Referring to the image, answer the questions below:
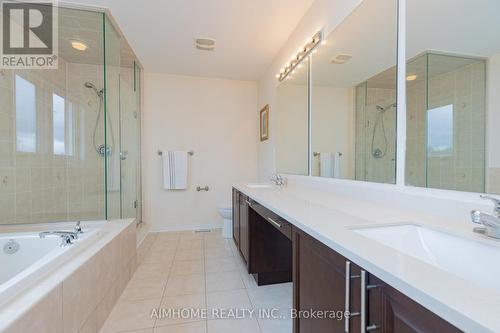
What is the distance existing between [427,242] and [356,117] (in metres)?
0.96

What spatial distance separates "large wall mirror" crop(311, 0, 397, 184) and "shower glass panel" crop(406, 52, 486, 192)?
0.13 metres

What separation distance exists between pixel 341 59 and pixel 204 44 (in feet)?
5.38

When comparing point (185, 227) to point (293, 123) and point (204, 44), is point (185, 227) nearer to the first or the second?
point (293, 123)

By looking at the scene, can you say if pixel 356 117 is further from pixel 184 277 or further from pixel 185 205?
pixel 185 205

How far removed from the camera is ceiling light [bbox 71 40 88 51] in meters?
2.38

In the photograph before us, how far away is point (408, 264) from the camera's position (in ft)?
1.79

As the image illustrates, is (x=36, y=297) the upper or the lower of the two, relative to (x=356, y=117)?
lower

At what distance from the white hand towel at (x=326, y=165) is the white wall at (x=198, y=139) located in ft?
6.25

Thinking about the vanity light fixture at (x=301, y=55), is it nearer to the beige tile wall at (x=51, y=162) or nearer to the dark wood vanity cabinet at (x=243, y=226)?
the dark wood vanity cabinet at (x=243, y=226)

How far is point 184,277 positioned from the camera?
2.05 m

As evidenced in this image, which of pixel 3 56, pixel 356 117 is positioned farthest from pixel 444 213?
pixel 3 56

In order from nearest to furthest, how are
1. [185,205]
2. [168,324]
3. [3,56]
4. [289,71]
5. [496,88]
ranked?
1. [496,88]
2. [168,324]
3. [3,56]
4. [289,71]
5. [185,205]

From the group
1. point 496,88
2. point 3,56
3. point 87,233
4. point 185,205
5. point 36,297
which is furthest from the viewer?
point 185,205

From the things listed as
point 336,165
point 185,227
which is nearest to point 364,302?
point 336,165
